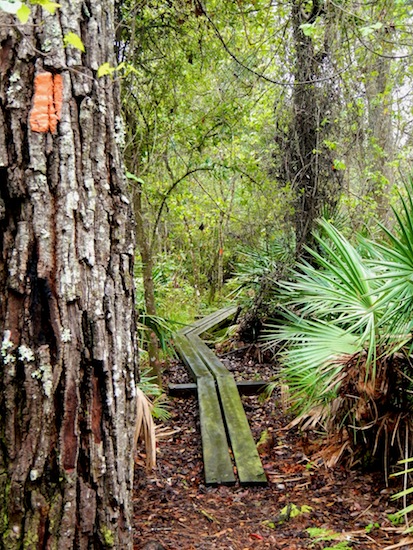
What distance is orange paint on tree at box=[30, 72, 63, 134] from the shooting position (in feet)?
4.70

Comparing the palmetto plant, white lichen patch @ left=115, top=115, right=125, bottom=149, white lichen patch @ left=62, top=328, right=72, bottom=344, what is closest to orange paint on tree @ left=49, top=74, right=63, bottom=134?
white lichen patch @ left=115, top=115, right=125, bottom=149

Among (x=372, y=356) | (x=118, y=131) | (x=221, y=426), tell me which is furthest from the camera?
(x=221, y=426)

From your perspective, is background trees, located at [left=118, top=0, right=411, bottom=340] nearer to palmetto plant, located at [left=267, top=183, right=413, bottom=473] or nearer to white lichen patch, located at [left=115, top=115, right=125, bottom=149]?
palmetto plant, located at [left=267, top=183, right=413, bottom=473]

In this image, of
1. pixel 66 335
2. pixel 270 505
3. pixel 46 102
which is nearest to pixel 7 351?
pixel 66 335

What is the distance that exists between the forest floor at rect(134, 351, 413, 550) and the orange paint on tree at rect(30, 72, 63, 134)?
1906mm

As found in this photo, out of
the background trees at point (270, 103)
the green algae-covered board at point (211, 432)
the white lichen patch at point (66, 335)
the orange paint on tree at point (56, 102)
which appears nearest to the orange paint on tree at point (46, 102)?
the orange paint on tree at point (56, 102)

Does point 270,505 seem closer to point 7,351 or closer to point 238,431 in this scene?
point 238,431

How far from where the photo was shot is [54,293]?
1449 mm

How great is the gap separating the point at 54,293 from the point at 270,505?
2243 mm

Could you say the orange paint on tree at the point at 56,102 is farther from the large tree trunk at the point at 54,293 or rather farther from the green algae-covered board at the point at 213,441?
the green algae-covered board at the point at 213,441

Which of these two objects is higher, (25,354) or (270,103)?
(270,103)

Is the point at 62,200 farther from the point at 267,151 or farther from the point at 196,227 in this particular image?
the point at 196,227

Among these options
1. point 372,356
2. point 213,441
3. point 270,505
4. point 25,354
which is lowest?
point 270,505

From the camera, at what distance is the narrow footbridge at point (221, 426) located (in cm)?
322
